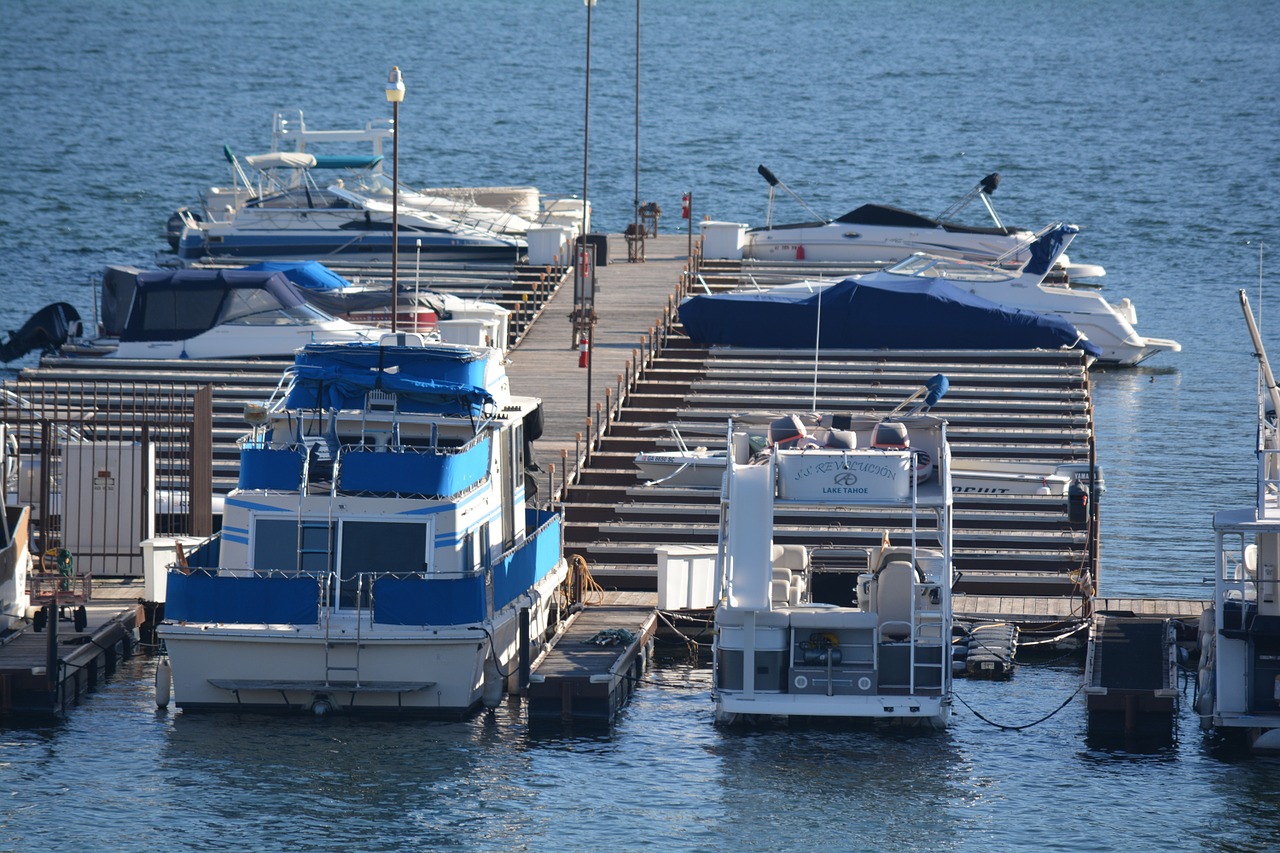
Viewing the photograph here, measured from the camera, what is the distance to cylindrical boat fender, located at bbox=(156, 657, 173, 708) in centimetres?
2884

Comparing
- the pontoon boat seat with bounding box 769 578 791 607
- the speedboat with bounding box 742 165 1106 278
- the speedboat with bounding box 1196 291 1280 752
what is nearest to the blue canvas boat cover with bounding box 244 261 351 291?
the speedboat with bounding box 742 165 1106 278

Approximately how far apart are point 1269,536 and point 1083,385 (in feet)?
47.9

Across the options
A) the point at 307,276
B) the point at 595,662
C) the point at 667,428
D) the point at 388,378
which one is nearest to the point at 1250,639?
the point at 595,662

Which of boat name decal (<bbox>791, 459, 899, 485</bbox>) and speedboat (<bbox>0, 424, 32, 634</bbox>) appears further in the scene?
speedboat (<bbox>0, 424, 32, 634</bbox>)

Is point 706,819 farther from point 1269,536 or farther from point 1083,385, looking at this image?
point 1083,385

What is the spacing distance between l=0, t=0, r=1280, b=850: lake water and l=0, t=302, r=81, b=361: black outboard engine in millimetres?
12012

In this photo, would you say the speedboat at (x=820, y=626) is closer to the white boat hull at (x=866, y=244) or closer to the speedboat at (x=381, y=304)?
the speedboat at (x=381, y=304)

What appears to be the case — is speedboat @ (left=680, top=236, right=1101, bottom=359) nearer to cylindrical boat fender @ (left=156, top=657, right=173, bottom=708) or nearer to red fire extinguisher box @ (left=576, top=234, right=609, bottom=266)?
red fire extinguisher box @ (left=576, top=234, right=609, bottom=266)

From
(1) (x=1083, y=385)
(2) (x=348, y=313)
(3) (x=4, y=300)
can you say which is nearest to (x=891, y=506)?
(1) (x=1083, y=385)

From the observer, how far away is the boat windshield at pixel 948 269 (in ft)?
164

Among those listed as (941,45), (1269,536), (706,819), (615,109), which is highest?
(941,45)

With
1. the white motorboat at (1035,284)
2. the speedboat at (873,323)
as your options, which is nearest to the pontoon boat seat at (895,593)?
the speedboat at (873,323)

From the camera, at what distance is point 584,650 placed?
30.3 meters

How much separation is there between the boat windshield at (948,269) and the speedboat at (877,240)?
249cm
